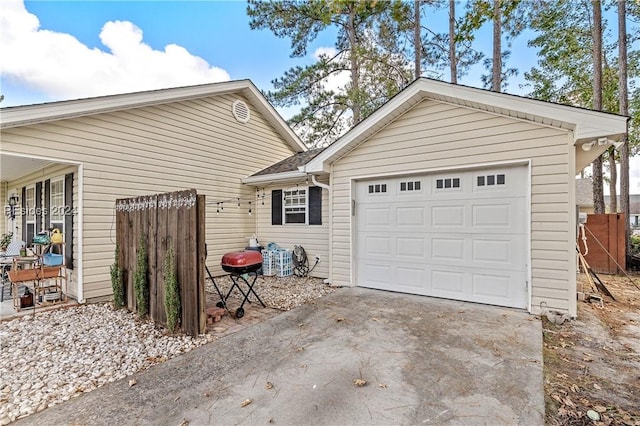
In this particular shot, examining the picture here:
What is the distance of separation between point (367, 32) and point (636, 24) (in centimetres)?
903

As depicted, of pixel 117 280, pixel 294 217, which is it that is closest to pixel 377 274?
pixel 294 217

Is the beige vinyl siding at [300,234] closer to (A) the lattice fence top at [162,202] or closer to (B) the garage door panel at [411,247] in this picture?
(B) the garage door panel at [411,247]

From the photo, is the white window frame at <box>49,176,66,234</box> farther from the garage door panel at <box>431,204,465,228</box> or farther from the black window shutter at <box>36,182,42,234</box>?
the garage door panel at <box>431,204,465,228</box>

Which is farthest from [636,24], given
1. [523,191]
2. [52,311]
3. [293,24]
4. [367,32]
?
[52,311]

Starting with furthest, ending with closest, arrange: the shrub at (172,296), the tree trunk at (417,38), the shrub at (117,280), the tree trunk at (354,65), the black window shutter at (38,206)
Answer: the tree trunk at (354,65), the tree trunk at (417,38), the black window shutter at (38,206), the shrub at (117,280), the shrub at (172,296)

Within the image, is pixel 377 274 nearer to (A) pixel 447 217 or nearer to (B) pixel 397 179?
(A) pixel 447 217

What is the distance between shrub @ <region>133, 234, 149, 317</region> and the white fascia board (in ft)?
12.3

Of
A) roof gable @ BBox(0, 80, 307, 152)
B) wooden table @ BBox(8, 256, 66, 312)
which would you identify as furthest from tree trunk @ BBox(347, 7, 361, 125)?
wooden table @ BBox(8, 256, 66, 312)

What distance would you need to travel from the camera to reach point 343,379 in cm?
265

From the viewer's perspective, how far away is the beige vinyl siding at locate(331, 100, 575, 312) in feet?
13.7

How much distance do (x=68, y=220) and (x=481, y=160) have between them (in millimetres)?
7583

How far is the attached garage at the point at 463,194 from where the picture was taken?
4.19 m

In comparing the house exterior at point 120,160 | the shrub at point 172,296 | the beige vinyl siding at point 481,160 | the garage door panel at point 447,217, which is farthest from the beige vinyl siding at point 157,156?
the garage door panel at point 447,217

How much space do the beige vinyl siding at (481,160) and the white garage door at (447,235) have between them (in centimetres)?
21
